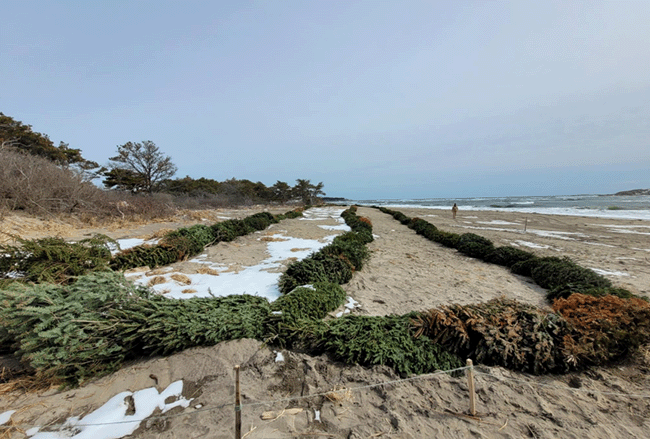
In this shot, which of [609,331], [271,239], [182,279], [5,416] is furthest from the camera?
[271,239]

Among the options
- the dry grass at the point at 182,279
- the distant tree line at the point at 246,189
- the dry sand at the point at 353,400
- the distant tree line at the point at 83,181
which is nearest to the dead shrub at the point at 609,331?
the dry sand at the point at 353,400

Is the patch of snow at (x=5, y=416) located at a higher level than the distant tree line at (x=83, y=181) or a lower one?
lower

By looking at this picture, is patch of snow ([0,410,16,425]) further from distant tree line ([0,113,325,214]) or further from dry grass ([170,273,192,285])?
distant tree line ([0,113,325,214])

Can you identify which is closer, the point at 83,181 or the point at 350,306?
the point at 350,306

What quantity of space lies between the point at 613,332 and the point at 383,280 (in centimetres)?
368

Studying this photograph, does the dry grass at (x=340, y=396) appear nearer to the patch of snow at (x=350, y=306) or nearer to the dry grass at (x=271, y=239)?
the patch of snow at (x=350, y=306)

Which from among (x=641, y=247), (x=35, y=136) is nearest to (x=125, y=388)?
(x=641, y=247)

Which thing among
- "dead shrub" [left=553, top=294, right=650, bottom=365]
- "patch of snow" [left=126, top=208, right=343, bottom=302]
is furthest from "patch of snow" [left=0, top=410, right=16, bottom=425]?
"dead shrub" [left=553, top=294, right=650, bottom=365]

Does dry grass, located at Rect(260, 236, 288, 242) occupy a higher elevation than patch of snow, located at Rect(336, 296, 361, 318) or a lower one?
higher

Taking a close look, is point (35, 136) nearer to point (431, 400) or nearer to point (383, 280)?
point (383, 280)

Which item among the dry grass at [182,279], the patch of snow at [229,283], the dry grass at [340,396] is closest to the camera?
the dry grass at [340,396]

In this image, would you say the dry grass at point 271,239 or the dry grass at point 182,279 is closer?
the dry grass at point 182,279

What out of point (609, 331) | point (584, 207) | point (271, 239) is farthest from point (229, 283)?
point (584, 207)

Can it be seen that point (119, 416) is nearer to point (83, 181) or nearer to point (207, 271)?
point (207, 271)
